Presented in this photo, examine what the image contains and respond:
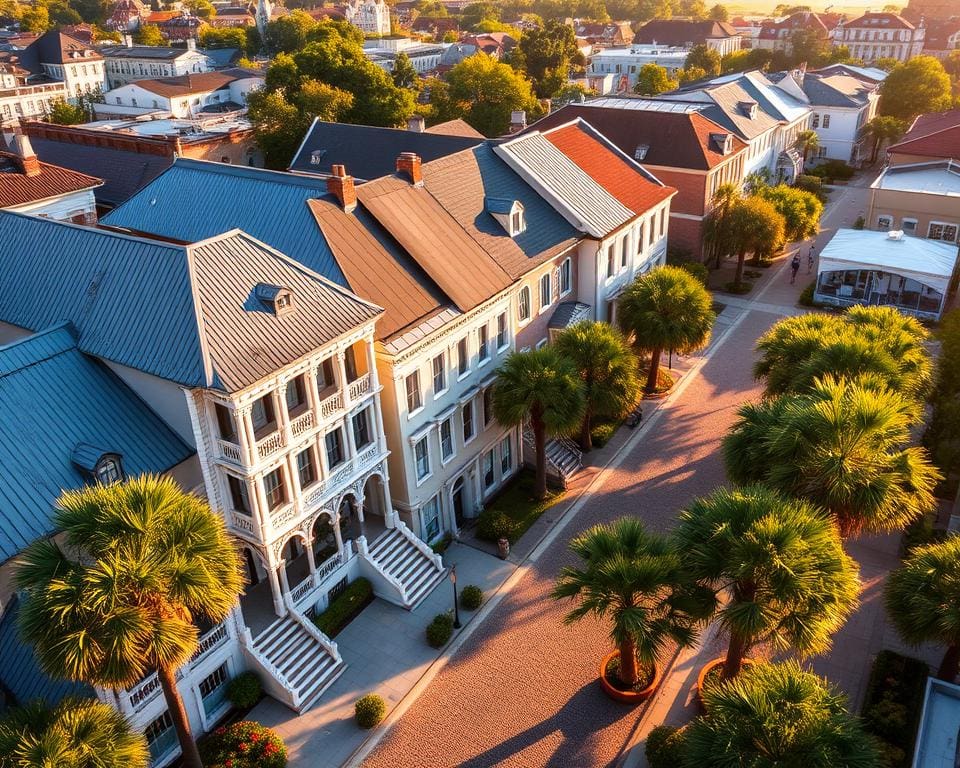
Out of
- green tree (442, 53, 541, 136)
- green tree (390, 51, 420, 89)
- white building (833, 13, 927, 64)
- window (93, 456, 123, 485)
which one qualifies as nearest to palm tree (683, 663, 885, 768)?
window (93, 456, 123, 485)

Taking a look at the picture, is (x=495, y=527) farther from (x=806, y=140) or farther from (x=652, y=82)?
(x=652, y=82)

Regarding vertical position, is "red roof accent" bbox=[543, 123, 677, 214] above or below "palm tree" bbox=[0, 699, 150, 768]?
above

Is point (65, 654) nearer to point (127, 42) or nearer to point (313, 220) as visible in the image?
point (313, 220)

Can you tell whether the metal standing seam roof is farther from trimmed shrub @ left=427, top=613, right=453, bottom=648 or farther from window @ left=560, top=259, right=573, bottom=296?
trimmed shrub @ left=427, top=613, right=453, bottom=648

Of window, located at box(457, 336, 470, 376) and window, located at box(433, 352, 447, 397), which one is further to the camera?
window, located at box(457, 336, 470, 376)

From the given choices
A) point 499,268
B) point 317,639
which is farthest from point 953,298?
point 317,639

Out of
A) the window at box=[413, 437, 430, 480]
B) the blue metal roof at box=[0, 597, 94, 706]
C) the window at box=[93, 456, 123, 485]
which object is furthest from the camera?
the window at box=[413, 437, 430, 480]

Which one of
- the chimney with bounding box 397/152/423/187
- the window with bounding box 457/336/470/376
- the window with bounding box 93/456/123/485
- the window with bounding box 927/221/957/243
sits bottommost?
the window with bounding box 927/221/957/243

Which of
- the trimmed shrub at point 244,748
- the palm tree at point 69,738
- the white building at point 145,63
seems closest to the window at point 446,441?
the trimmed shrub at point 244,748
